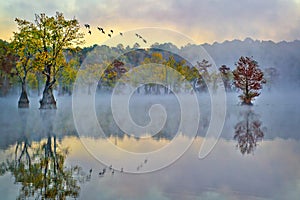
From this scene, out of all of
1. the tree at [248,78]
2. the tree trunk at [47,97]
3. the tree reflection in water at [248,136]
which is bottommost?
the tree reflection in water at [248,136]

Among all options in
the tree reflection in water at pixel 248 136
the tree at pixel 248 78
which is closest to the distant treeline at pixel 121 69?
the tree at pixel 248 78

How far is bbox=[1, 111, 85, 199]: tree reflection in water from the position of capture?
22.8ft

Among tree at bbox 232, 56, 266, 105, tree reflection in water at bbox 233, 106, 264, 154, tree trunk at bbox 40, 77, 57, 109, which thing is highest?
tree at bbox 232, 56, 266, 105

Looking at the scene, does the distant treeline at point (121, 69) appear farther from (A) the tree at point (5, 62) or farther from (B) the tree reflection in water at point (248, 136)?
(B) the tree reflection in water at point (248, 136)

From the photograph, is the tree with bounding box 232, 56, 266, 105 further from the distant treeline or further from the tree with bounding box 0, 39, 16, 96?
the tree with bounding box 0, 39, 16, 96

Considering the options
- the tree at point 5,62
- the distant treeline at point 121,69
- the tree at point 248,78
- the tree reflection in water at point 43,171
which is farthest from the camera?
the distant treeline at point 121,69

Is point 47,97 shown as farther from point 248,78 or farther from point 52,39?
point 248,78

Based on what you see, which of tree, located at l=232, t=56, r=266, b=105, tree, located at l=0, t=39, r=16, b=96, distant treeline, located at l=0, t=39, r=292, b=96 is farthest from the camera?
distant treeline, located at l=0, t=39, r=292, b=96

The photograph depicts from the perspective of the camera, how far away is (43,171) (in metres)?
8.55

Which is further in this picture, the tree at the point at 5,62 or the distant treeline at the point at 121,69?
the distant treeline at the point at 121,69

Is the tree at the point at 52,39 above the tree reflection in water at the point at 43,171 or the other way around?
above

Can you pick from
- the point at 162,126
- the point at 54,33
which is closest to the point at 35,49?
the point at 54,33

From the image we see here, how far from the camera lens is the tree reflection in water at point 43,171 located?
6.95 m

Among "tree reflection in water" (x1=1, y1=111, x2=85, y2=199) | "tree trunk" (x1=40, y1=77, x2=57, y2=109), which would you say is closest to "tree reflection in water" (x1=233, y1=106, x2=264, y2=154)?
"tree reflection in water" (x1=1, y1=111, x2=85, y2=199)
